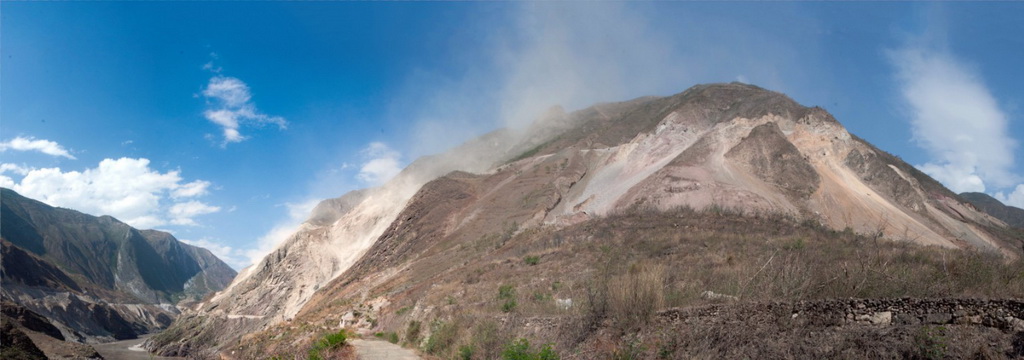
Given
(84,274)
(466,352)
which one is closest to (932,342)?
(466,352)

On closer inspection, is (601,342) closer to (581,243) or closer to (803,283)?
(803,283)

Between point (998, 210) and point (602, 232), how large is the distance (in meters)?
91.6

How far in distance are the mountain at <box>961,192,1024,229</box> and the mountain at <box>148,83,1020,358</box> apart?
104 ft

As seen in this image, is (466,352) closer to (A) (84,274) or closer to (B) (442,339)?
(B) (442,339)

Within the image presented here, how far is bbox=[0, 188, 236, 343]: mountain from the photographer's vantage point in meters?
62.6

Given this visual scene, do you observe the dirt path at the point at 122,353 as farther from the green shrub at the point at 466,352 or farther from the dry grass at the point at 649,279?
the green shrub at the point at 466,352

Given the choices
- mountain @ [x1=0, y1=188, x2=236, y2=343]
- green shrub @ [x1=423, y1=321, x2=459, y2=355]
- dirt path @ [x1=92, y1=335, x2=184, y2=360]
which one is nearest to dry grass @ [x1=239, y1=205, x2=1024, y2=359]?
green shrub @ [x1=423, y1=321, x2=459, y2=355]

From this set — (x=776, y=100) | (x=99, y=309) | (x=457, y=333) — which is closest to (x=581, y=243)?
(x=457, y=333)

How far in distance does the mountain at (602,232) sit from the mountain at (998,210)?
104 ft

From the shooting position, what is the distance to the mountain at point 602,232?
11.8 meters

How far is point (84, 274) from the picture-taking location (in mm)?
125875

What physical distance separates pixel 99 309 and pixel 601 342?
93.5 meters

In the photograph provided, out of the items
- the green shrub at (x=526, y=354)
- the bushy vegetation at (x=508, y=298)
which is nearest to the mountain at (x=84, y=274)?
the bushy vegetation at (x=508, y=298)

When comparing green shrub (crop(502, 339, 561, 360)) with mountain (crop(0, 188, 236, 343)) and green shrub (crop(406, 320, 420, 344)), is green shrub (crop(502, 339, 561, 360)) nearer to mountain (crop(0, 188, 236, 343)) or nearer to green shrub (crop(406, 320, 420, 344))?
green shrub (crop(406, 320, 420, 344))
